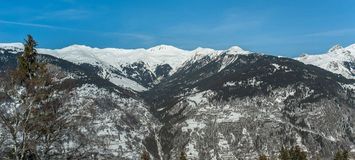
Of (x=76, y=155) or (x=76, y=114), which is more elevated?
(x=76, y=114)

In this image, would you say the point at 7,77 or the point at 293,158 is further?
the point at 293,158

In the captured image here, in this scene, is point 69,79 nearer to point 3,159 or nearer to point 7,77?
point 7,77

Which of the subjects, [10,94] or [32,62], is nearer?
[10,94]

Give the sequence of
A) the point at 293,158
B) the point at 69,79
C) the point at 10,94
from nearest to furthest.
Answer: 1. the point at 10,94
2. the point at 69,79
3. the point at 293,158

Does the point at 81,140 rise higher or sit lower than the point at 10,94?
lower

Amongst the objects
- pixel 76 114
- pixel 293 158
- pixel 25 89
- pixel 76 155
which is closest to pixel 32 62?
pixel 25 89

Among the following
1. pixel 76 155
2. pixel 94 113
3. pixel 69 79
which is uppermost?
pixel 69 79

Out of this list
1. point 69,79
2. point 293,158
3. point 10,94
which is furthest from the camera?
point 293,158

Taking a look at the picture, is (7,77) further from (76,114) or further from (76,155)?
(76,155)

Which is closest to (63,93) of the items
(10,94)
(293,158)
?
(10,94)
